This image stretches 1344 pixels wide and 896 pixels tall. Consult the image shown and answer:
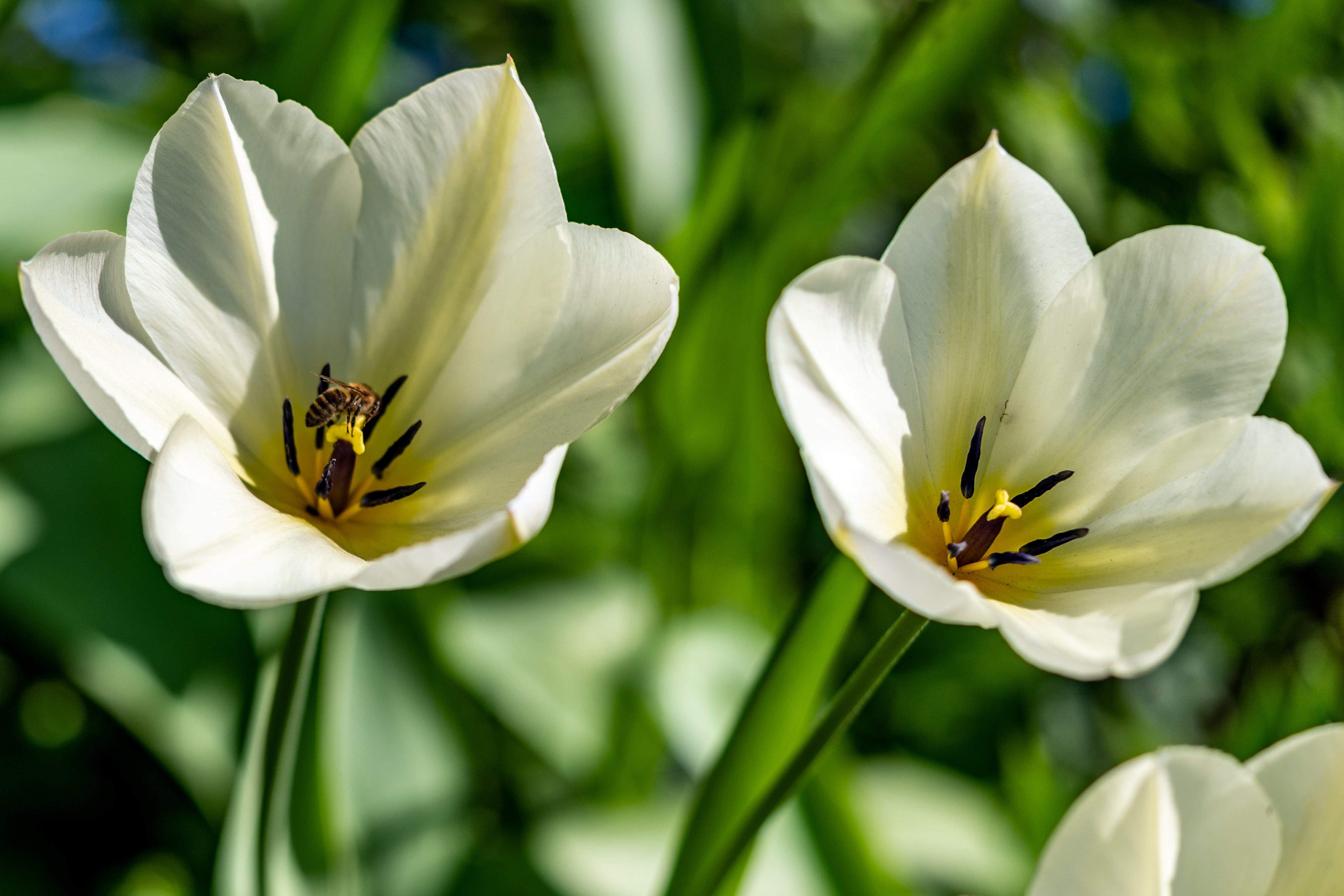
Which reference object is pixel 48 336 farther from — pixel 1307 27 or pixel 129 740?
pixel 1307 27

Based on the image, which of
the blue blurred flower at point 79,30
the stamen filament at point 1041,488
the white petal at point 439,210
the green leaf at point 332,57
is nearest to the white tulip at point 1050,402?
the stamen filament at point 1041,488

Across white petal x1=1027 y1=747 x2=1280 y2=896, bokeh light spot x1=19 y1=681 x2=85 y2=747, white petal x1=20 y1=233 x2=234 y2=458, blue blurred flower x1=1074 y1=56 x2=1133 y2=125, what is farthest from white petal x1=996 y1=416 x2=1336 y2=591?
blue blurred flower x1=1074 y1=56 x2=1133 y2=125

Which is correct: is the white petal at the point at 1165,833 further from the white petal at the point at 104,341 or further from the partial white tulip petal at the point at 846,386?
the white petal at the point at 104,341

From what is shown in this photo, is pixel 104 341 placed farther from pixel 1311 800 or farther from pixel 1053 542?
pixel 1311 800

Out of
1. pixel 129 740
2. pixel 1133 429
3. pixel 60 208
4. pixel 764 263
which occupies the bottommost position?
pixel 129 740

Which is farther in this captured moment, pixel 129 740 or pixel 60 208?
pixel 129 740

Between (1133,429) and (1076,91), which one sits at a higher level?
(1133,429)

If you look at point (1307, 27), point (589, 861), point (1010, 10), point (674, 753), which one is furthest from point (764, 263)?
point (1307, 27)
